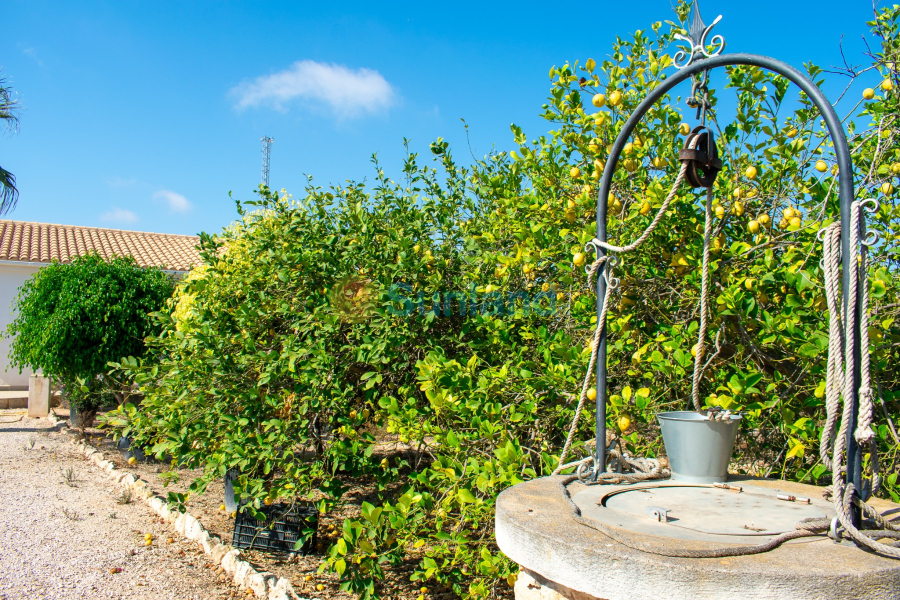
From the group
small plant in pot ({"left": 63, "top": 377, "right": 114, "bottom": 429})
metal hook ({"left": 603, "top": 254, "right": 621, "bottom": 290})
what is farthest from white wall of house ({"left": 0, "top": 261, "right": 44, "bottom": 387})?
metal hook ({"left": 603, "top": 254, "right": 621, "bottom": 290})

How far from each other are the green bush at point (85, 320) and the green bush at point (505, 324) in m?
4.61

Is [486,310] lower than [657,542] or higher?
higher

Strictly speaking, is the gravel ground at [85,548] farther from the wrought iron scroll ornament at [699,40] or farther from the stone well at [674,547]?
the wrought iron scroll ornament at [699,40]

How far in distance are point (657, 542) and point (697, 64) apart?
1781mm

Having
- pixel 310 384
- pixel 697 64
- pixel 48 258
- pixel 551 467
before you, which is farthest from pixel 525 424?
pixel 48 258

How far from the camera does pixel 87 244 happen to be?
16719 millimetres

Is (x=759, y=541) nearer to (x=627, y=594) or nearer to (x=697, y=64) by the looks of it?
(x=627, y=594)

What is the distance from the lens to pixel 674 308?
3.51m

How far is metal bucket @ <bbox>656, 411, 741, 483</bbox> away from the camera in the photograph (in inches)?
96.8

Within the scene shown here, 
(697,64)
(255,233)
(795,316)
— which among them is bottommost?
(795,316)

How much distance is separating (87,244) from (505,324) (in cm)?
1693

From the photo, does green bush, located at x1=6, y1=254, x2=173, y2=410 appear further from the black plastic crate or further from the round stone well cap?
the round stone well cap

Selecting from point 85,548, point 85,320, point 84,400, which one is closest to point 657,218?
point 85,548

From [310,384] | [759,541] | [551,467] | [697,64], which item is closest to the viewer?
[759,541]
